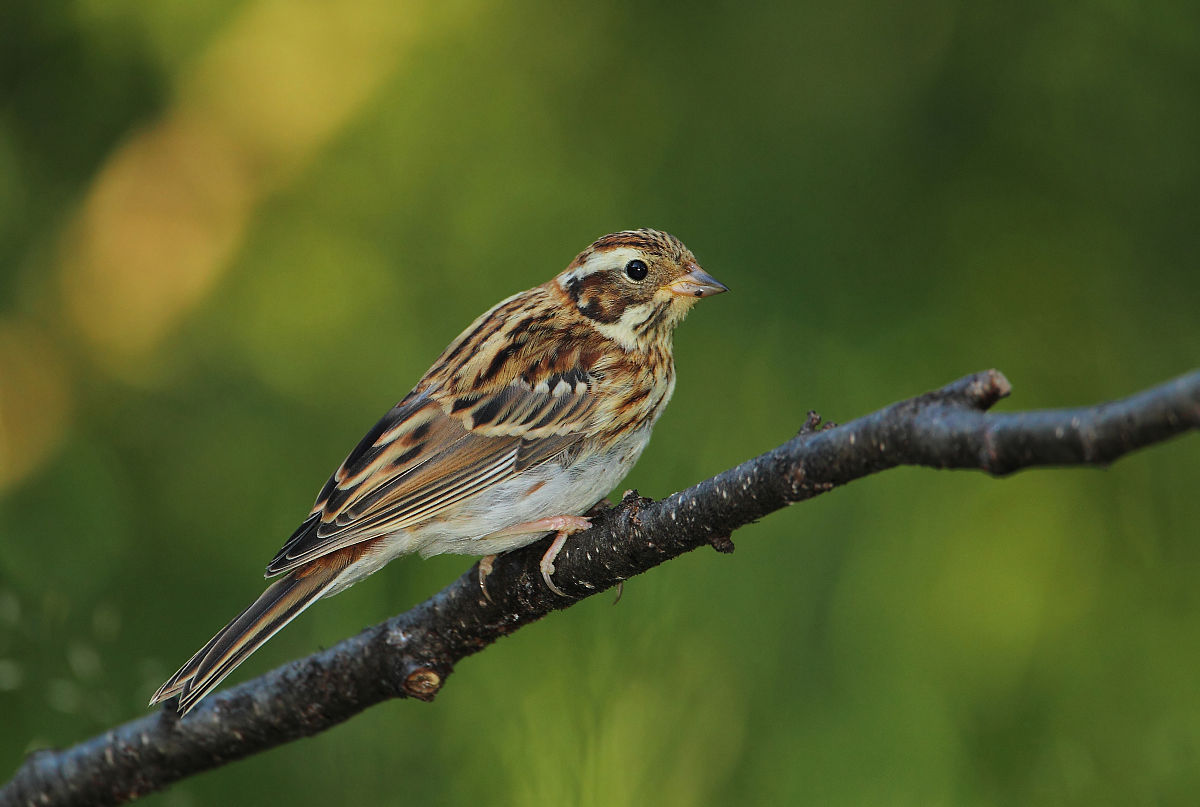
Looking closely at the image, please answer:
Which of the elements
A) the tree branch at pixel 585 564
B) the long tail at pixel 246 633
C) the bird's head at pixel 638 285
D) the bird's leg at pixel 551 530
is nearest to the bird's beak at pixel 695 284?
the bird's head at pixel 638 285

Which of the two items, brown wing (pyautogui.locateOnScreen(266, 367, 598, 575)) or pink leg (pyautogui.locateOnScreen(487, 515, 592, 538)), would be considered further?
brown wing (pyautogui.locateOnScreen(266, 367, 598, 575))

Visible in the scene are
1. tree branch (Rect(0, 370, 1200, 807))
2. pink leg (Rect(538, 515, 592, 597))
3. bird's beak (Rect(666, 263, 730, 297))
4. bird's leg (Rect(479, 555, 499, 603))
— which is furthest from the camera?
bird's beak (Rect(666, 263, 730, 297))

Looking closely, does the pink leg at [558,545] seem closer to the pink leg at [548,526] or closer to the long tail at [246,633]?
the pink leg at [548,526]

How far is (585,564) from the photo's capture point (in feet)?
7.66

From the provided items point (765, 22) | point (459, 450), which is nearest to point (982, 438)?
point (459, 450)

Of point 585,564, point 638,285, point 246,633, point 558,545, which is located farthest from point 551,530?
point 638,285

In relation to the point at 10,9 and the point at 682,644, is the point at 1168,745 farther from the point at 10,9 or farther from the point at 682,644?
the point at 10,9

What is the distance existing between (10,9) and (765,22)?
2.56m

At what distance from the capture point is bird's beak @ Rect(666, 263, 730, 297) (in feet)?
11.7

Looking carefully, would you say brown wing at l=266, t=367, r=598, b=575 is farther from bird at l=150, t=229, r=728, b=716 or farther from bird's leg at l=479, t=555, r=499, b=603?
bird's leg at l=479, t=555, r=499, b=603

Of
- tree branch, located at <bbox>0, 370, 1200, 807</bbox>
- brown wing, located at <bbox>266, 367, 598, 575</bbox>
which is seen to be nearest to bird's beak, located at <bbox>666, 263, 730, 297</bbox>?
brown wing, located at <bbox>266, 367, 598, 575</bbox>

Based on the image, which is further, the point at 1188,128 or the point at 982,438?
the point at 1188,128

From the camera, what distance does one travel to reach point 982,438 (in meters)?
1.47

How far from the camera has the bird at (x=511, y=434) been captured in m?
3.08
